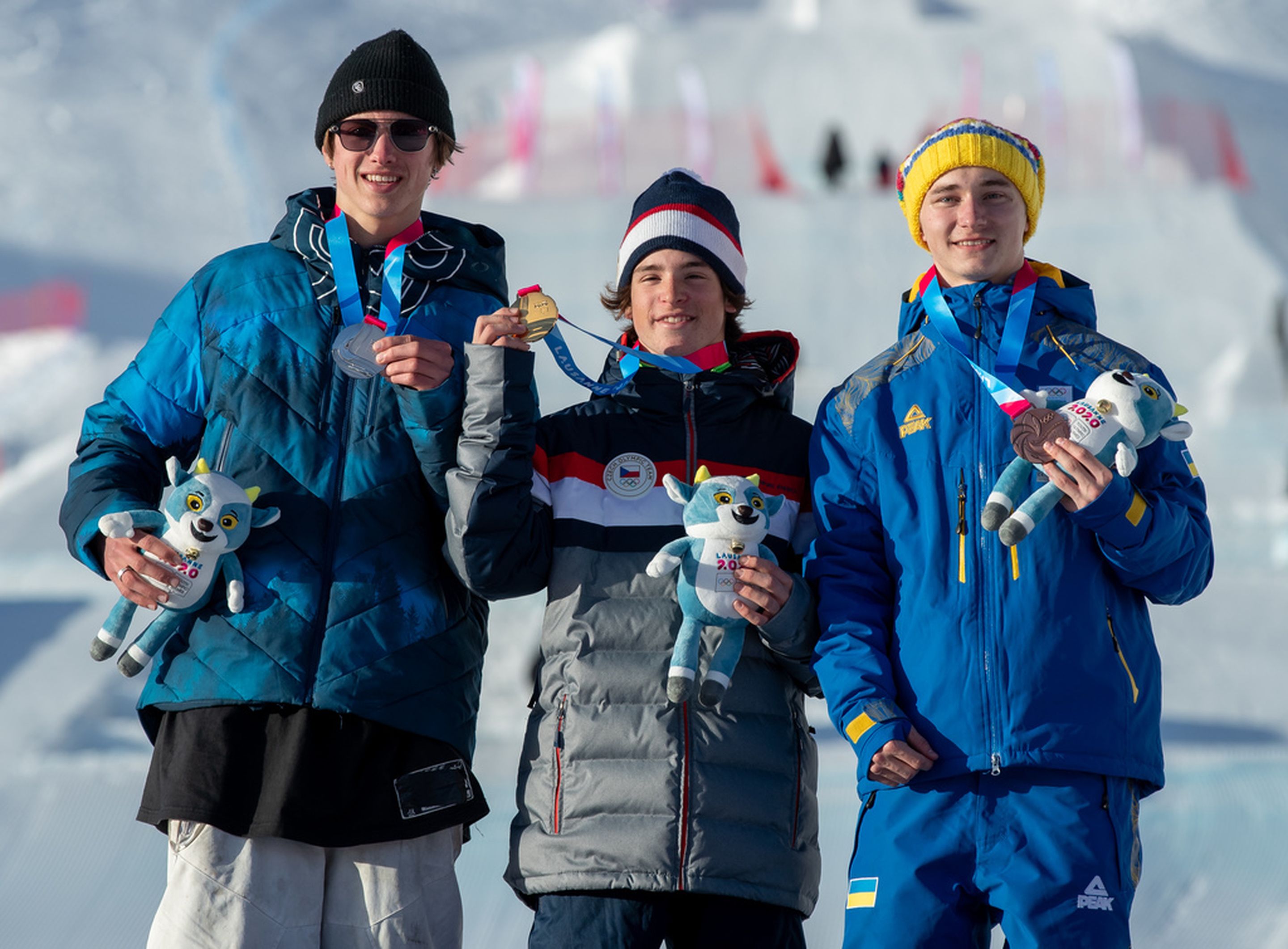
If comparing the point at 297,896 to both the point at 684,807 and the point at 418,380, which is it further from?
the point at 418,380

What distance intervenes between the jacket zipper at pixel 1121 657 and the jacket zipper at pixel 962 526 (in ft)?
0.83

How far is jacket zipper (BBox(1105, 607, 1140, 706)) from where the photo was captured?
263cm

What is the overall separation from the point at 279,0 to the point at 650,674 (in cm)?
2630

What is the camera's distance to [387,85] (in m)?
3.05

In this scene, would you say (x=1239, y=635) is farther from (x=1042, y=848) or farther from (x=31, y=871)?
(x=1042, y=848)

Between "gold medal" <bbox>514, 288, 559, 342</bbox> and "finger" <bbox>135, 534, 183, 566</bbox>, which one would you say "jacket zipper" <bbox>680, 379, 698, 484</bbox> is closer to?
"gold medal" <bbox>514, 288, 559, 342</bbox>

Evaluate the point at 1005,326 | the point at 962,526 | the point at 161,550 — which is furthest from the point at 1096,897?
the point at 161,550

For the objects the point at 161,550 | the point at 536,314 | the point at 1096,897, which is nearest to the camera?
A: the point at 1096,897

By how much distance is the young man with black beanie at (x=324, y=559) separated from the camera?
8.87 ft

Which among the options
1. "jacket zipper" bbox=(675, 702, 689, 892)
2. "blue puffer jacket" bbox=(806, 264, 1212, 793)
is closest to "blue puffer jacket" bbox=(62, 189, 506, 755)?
"jacket zipper" bbox=(675, 702, 689, 892)

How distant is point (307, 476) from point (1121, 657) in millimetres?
1477

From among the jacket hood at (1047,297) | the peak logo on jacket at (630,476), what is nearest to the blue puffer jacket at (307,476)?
the peak logo on jacket at (630,476)

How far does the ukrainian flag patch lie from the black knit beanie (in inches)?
65.5

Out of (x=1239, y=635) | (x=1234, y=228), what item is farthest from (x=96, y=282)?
(x=1239, y=635)
